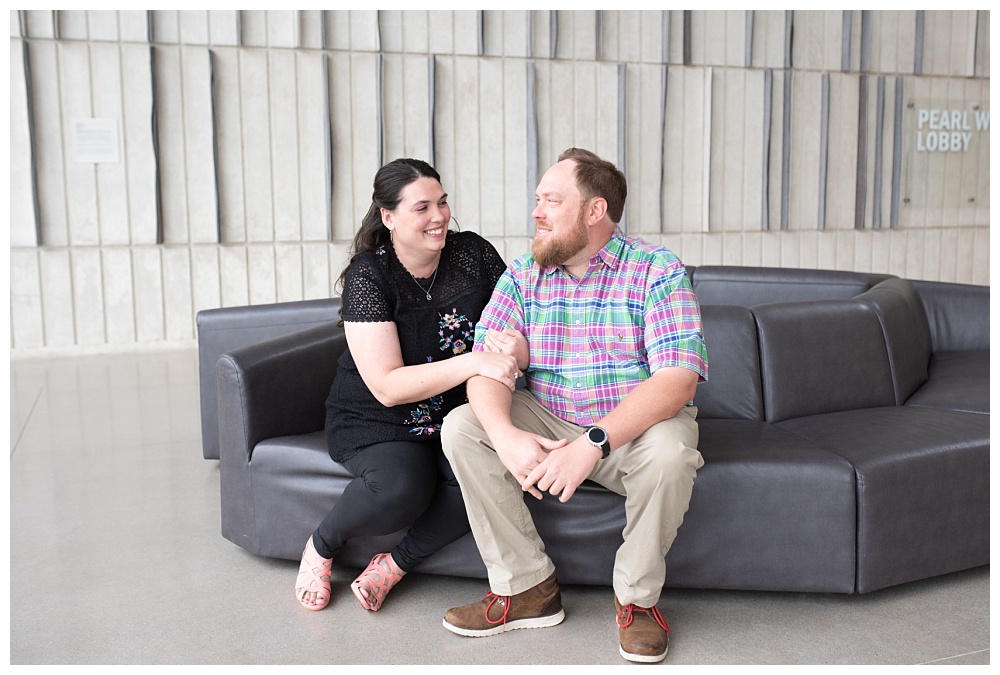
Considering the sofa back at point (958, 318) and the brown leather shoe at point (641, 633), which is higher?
the sofa back at point (958, 318)

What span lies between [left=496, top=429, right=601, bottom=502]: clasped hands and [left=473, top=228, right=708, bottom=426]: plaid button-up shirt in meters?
0.22

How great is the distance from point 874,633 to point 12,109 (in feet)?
21.7

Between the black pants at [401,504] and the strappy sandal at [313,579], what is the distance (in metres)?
0.03

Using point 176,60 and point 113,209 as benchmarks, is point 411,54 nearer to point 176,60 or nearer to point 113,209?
point 176,60

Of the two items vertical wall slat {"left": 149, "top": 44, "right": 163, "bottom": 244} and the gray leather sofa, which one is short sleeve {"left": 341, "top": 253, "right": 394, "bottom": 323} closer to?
the gray leather sofa

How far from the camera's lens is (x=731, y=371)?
310 cm

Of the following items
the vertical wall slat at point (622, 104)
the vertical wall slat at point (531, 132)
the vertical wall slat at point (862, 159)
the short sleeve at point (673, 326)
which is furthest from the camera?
the vertical wall slat at point (862, 159)

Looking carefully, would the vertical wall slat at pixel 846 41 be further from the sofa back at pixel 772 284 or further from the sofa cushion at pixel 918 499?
the sofa cushion at pixel 918 499

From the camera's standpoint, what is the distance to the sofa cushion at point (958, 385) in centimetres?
318

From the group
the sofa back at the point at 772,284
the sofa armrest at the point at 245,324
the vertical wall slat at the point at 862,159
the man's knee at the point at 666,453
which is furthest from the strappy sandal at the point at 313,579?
the vertical wall slat at the point at 862,159

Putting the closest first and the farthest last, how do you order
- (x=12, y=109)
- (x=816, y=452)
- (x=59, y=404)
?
(x=816, y=452) < (x=59, y=404) < (x=12, y=109)

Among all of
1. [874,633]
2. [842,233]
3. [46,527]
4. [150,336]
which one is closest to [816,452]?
[874,633]

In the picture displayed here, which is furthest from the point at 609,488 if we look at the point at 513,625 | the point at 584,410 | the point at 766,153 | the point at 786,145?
the point at 786,145

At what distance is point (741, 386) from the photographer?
3084mm
